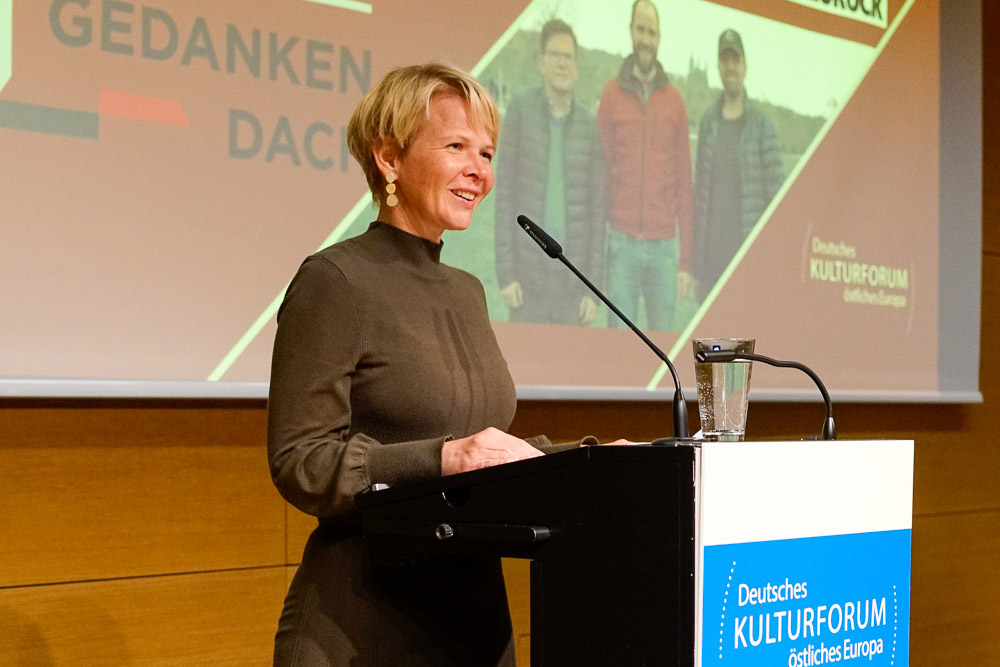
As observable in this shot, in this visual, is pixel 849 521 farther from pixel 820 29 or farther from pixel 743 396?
pixel 820 29

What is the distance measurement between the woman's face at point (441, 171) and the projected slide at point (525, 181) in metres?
1.03

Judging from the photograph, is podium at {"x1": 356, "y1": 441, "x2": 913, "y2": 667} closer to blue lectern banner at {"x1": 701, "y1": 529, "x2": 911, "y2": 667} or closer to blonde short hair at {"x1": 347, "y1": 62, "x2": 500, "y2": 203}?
blue lectern banner at {"x1": 701, "y1": 529, "x2": 911, "y2": 667}

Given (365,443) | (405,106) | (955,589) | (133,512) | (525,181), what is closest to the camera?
(365,443)

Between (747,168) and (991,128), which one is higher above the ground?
(991,128)

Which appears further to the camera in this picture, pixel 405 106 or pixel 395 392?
pixel 405 106

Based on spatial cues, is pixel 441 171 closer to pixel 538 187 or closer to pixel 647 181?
pixel 538 187

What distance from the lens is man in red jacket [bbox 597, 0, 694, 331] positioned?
3.30 m

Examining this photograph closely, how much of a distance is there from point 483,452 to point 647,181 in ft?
7.28

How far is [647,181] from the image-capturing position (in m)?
3.38

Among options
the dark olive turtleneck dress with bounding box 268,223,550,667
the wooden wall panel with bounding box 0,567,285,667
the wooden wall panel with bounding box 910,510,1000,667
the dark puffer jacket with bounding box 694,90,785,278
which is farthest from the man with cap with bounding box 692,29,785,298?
the dark olive turtleneck dress with bounding box 268,223,550,667

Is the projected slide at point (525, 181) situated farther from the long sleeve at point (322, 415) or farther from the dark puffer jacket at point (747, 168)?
the long sleeve at point (322, 415)

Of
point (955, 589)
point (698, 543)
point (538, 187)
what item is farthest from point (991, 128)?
point (698, 543)

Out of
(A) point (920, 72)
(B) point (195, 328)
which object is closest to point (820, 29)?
(A) point (920, 72)

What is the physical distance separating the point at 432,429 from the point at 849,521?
0.56 m
